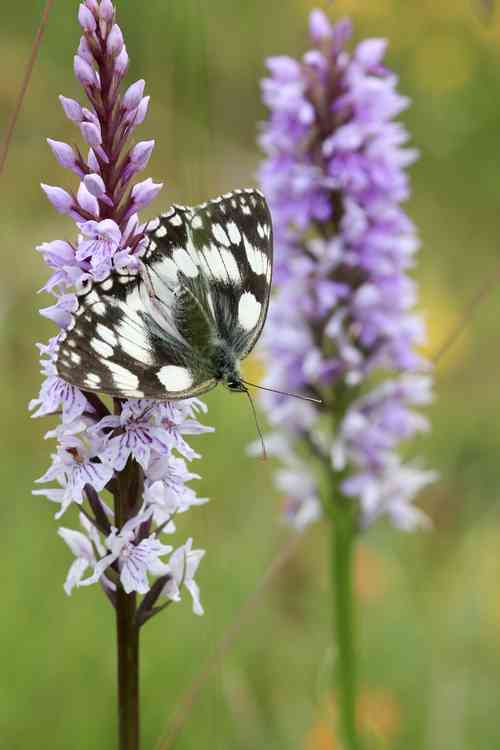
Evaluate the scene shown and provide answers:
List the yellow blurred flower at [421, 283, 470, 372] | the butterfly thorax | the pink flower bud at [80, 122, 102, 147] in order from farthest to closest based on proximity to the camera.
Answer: the yellow blurred flower at [421, 283, 470, 372], the butterfly thorax, the pink flower bud at [80, 122, 102, 147]

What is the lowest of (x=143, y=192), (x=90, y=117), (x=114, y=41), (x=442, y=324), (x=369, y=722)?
(x=369, y=722)

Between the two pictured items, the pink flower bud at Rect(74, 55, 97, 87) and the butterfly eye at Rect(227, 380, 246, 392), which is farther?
the butterfly eye at Rect(227, 380, 246, 392)

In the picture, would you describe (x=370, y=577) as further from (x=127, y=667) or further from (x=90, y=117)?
(x=90, y=117)

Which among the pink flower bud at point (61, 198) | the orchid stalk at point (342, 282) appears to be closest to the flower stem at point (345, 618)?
the orchid stalk at point (342, 282)

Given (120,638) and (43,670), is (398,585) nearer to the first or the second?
(43,670)

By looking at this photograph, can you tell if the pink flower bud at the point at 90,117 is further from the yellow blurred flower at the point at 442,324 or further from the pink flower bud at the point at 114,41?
the yellow blurred flower at the point at 442,324

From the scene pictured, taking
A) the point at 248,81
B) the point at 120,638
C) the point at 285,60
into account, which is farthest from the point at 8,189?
the point at 120,638

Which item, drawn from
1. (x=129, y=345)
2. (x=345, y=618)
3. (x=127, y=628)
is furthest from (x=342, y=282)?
(x=127, y=628)

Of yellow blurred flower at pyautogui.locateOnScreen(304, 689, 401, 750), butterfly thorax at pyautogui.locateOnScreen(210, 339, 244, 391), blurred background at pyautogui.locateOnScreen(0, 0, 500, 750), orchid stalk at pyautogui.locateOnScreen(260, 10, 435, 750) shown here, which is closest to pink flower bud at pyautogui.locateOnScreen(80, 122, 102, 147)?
butterfly thorax at pyautogui.locateOnScreen(210, 339, 244, 391)

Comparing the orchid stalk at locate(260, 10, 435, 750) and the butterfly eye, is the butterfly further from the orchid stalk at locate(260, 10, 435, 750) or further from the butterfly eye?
the orchid stalk at locate(260, 10, 435, 750)
